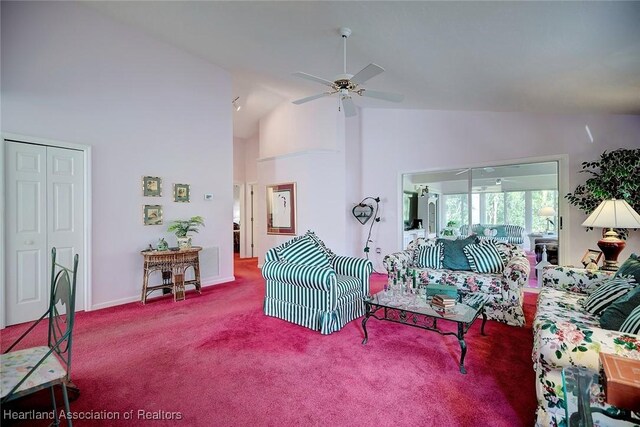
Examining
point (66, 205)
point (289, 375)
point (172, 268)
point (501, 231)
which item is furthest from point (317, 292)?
point (501, 231)

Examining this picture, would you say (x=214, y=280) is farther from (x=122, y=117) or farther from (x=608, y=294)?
(x=608, y=294)

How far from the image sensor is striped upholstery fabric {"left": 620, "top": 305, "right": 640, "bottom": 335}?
1.50 metres

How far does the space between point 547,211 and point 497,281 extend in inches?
83.5

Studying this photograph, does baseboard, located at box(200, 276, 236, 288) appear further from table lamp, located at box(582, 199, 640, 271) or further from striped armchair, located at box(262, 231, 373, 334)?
table lamp, located at box(582, 199, 640, 271)

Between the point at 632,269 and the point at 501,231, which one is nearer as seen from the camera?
the point at 632,269

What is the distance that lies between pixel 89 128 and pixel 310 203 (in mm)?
3580

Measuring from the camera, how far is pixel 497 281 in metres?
3.27

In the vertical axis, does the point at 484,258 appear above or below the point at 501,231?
below

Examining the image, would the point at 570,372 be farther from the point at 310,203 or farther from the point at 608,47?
the point at 310,203

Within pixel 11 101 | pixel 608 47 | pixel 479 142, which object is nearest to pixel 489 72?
pixel 608 47

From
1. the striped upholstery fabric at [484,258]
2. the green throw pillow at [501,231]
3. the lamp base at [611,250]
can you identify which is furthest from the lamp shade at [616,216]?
the green throw pillow at [501,231]

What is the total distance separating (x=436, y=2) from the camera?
2.31m

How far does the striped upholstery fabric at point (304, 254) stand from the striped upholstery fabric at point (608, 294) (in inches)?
87.2

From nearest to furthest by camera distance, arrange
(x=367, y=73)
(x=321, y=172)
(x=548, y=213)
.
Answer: (x=367, y=73) → (x=548, y=213) → (x=321, y=172)
